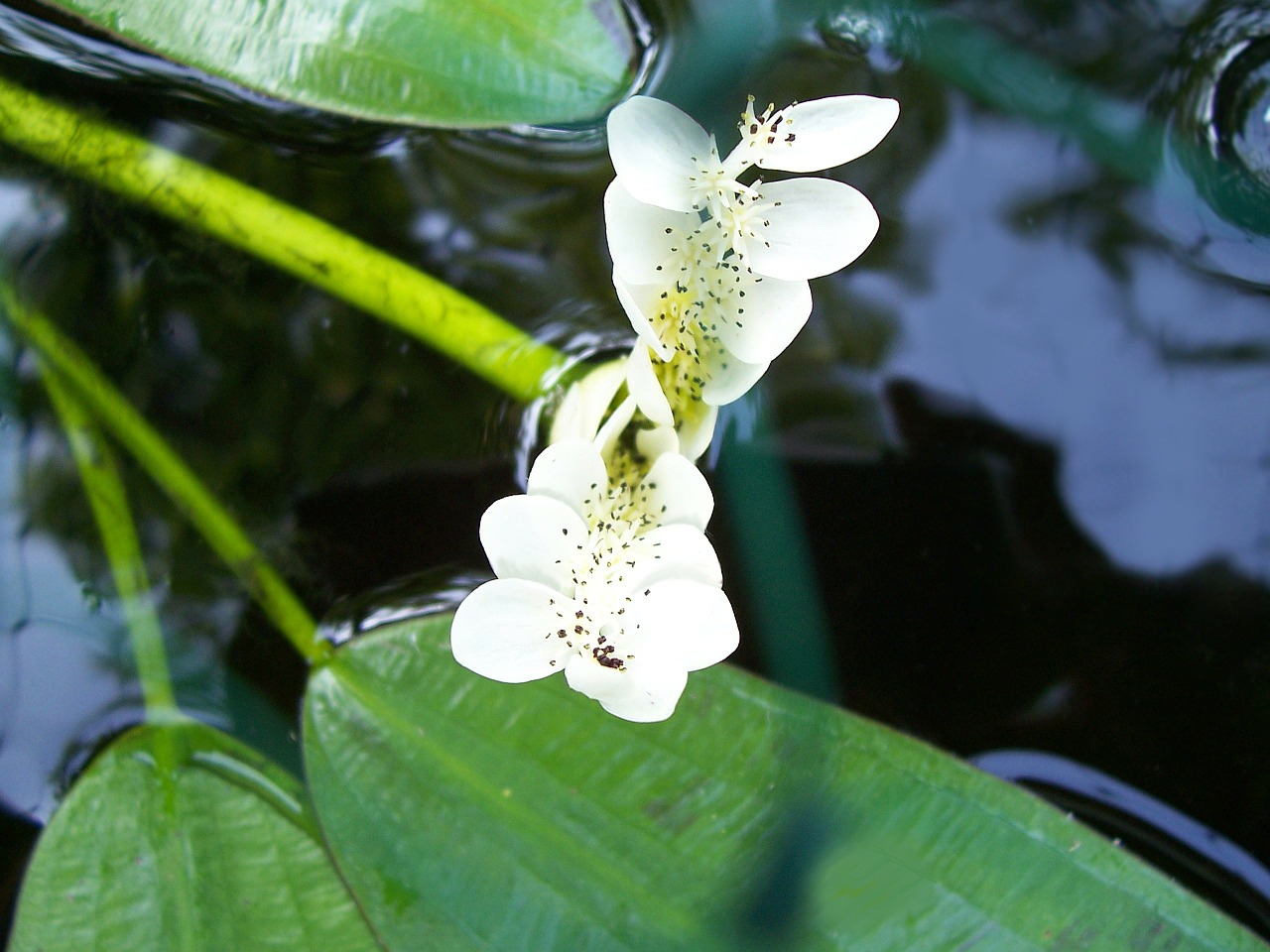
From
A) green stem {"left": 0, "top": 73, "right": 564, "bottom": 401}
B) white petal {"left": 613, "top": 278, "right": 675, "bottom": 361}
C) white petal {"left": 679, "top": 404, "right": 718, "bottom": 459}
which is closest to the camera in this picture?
white petal {"left": 613, "top": 278, "right": 675, "bottom": 361}

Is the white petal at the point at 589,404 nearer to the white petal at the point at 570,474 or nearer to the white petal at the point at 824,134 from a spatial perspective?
the white petal at the point at 570,474

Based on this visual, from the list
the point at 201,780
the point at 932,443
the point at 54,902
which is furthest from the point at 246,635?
the point at 932,443

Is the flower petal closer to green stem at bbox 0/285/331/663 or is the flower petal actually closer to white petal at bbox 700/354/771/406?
white petal at bbox 700/354/771/406

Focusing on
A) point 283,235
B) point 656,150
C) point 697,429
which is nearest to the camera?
point 656,150

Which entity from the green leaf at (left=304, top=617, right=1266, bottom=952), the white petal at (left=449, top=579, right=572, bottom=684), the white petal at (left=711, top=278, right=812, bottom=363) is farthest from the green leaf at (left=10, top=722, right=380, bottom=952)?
the white petal at (left=711, top=278, right=812, bottom=363)

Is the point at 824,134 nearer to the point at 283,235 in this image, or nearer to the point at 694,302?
the point at 694,302

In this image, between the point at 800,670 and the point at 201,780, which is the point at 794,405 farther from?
the point at 201,780

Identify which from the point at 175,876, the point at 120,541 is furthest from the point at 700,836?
the point at 120,541
